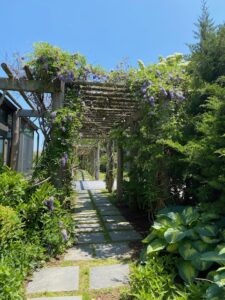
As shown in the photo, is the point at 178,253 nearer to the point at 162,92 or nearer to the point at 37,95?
the point at 162,92

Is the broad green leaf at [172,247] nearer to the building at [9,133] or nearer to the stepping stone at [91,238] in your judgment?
the stepping stone at [91,238]

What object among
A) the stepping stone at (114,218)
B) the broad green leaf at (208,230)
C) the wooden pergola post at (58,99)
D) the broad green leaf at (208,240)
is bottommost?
the stepping stone at (114,218)

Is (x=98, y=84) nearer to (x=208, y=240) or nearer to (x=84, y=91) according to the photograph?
(x=84, y=91)

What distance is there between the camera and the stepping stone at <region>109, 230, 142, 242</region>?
188 inches

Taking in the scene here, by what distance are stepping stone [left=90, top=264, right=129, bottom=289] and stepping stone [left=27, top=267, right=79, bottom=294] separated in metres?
0.18

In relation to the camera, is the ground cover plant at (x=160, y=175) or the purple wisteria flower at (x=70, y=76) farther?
the purple wisteria flower at (x=70, y=76)

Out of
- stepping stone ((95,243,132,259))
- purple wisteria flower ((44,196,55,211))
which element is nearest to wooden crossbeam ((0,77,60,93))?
purple wisteria flower ((44,196,55,211))

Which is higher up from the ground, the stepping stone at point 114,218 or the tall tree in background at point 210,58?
the tall tree in background at point 210,58

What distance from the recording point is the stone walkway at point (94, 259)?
10.1 ft

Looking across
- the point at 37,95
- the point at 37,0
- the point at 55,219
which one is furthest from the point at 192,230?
the point at 37,0

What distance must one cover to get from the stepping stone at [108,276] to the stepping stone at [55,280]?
18 centimetres

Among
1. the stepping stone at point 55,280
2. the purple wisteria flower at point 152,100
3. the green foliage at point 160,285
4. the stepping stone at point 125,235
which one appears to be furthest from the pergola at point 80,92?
the green foliage at point 160,285

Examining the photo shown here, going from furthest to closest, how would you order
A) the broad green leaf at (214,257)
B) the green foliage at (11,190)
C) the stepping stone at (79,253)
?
the stepping stone at (79,253), the green foliage at (11,190), the broad green leaf at (214,257)

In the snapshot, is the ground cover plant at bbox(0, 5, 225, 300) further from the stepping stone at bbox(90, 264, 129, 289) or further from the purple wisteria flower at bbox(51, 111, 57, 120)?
the stepping stone at bbox(90, 264, 129, 289)
